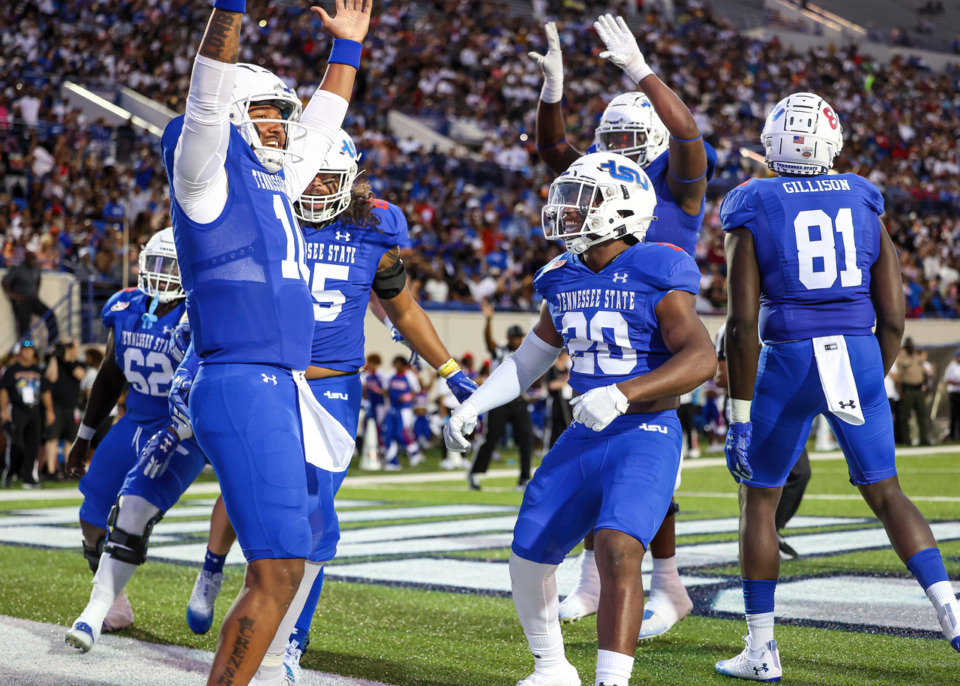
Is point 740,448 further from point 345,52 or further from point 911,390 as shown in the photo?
point 911,390

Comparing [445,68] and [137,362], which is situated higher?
[445,68]

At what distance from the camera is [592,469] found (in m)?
3.29

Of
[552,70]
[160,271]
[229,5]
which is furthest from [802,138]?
[160,271]

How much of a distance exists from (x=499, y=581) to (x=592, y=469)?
270 cm

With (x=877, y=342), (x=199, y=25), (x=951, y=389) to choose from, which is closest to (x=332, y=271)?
(x=877, y=342)

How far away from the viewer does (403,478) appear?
13.9 meters

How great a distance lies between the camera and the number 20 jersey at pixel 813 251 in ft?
13.0

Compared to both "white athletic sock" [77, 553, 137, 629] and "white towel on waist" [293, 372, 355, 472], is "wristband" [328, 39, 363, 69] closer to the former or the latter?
"white towel on waist" [293, 372, 355, 472]

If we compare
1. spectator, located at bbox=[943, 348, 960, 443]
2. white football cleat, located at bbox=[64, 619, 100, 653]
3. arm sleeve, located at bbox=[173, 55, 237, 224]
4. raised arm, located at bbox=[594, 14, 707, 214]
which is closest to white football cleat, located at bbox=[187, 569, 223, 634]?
white football cleat, located at bbox=[64, 619, 100, 653]

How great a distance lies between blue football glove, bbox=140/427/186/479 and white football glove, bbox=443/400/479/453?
5.16 feet

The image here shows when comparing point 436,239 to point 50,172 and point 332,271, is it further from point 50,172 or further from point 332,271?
point 332,271

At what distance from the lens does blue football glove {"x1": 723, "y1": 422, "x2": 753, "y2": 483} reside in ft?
12.7

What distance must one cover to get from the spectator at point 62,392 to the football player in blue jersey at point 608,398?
11.0 meters

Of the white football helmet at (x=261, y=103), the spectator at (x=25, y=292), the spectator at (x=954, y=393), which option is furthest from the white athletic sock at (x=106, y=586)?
the spectator at (x=954, y=393)
